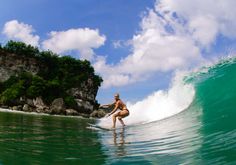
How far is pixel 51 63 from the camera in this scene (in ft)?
280

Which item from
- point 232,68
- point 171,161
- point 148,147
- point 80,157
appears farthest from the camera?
point 232,68

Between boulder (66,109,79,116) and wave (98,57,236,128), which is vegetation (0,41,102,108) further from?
wave (98,57,236,128)

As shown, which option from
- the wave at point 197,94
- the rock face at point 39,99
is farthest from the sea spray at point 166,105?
the rock face at point 39,99

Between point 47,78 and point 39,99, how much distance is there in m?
12.4

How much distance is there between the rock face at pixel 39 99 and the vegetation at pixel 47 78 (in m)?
0.89

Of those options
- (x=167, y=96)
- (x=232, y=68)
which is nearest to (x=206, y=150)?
(x=232, y=68)

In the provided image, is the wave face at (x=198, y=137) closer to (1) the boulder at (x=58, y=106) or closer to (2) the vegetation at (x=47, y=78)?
(1) the boulder at (x=58, y=106)

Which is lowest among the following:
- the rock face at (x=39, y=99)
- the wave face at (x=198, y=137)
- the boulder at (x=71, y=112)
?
the wave face at (x=198, y=137)

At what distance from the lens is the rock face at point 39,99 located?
70750 mm

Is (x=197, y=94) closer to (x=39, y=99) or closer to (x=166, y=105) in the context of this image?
(x=166, y=105)

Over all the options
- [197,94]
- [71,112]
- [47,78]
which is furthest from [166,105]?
[47,78]

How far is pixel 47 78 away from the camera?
276ft

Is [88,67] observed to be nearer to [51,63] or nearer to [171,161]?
[51,63]

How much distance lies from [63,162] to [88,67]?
81.6 m
